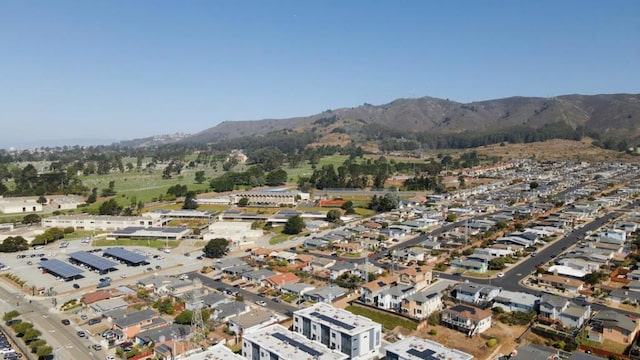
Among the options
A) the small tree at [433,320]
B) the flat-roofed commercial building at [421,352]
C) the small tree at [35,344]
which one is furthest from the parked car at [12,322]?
the small tree at [433,320]

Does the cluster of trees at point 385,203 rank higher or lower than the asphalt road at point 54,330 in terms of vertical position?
higher

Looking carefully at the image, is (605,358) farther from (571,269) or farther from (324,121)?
(324,121)

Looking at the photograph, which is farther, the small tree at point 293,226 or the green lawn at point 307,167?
the green lawn at point 307,167

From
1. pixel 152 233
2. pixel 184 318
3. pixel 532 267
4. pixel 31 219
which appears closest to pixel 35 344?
pixel 184 318

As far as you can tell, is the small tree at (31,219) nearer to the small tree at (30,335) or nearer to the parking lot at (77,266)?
the parking lot at (77,266)

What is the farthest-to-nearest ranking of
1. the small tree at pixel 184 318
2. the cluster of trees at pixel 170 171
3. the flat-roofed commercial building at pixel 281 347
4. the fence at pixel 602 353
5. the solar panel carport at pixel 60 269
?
the cluster of trees at pixel 170 171 < the solar panel carport at pixel 60 269 < the small tree at pixel 184 318 < the fence at pixel 602 353 < the flat-roofed commercial building at pixel 281 347

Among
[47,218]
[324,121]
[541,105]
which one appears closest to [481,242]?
[47,218]
